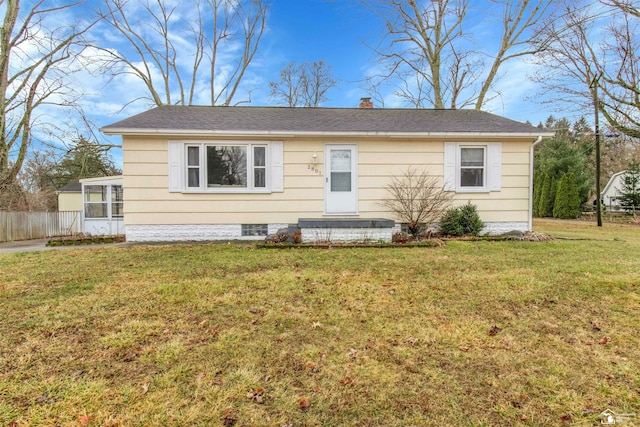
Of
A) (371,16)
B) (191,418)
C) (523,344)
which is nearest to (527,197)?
(523,344)

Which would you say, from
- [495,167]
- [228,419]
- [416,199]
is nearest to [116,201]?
[416,199]

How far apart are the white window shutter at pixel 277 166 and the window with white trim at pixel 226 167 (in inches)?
8.0

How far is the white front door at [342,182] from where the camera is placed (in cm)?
855

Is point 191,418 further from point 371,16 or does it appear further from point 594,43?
point 594,43

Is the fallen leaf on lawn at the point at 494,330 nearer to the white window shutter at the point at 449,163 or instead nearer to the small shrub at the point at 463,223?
the small shrub at the point at 463,223

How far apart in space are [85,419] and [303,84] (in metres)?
23.5

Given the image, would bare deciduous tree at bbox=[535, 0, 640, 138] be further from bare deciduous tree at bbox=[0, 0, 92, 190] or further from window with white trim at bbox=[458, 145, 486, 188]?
bare deciduous tree at bbox=[0, 0, 92, 190]

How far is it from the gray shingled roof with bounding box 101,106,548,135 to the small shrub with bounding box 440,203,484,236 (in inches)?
84.8

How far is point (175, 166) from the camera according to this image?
8.09 metres

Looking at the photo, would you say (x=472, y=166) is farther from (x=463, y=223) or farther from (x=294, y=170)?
(x=294, y=170)

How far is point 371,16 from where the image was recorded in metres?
16.2

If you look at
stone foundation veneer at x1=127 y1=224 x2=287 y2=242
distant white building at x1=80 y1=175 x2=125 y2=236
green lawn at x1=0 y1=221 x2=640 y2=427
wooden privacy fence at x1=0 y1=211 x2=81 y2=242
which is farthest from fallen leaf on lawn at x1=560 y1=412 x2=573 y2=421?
wooden privacy fence at x1=0 y1=211 x2=81 y2=242

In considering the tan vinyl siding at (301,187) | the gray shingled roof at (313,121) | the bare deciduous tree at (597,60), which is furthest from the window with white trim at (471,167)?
the bare deciduous tree at (597,60)

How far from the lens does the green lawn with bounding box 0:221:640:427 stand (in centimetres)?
194
